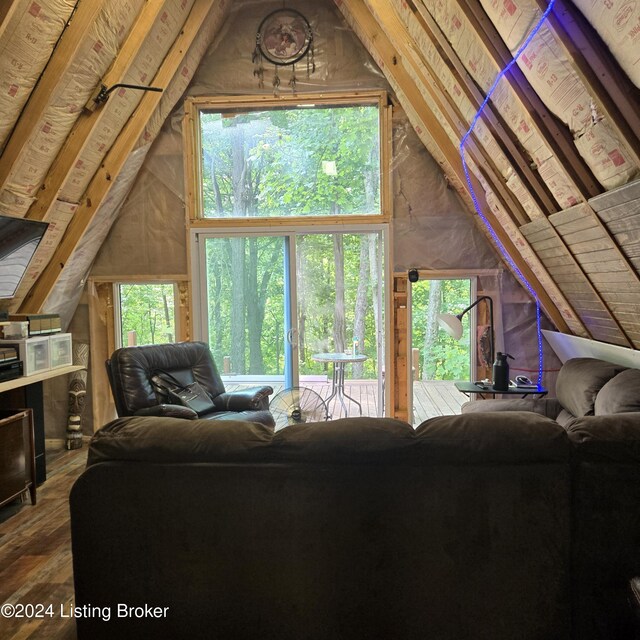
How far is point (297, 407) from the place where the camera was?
3768 millimetres

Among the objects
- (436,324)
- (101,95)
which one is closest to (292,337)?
(436,324)

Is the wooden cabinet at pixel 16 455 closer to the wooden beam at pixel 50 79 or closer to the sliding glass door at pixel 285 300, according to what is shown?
the wooden beam at pixel 50 79

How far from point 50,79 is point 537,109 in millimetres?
2689

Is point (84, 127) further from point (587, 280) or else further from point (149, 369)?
point (587, 280)

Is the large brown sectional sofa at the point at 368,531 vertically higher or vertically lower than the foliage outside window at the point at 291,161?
lower

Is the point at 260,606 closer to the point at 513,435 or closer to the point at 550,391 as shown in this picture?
the point at 513,435

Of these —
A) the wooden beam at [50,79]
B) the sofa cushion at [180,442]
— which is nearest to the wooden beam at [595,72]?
the sofa cushion at [180,442]

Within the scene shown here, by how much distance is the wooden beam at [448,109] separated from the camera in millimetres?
3291

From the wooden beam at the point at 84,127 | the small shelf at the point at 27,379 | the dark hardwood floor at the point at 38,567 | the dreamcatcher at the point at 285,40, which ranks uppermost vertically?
the dreamcatcher at the point at 285,40

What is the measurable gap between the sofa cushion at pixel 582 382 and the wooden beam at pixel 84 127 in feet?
11.9

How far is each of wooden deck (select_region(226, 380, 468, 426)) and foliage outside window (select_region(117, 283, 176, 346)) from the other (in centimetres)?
88

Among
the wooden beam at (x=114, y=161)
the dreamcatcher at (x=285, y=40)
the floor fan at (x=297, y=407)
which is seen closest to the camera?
the floor fan at (x=297, y=407)

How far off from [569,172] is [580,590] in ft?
5.80

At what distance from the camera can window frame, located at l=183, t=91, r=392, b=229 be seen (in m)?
4.63
